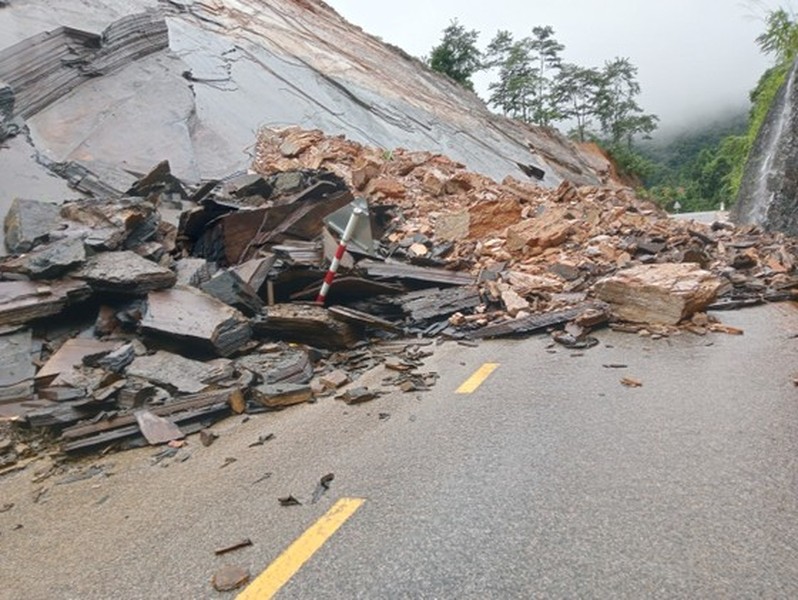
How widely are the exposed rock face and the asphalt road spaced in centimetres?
1098

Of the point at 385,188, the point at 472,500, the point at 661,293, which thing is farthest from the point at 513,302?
the point at 385,188

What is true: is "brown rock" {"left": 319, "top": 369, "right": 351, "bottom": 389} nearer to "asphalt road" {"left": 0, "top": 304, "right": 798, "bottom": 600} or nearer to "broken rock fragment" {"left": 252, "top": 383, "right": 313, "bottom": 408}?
"broken rock fragment" {"left": 252, "top": 383, "right": 313, "bottom": 408}

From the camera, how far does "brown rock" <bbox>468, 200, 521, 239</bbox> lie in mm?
10602

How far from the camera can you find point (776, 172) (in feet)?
45.5

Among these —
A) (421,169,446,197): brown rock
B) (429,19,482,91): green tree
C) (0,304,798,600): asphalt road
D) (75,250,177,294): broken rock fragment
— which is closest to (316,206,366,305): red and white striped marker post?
(75,250,177,294): broken rock fragment

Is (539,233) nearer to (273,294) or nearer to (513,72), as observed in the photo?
(273,294)

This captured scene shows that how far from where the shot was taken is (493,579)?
229 cm

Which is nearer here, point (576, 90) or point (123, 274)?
point (123, 274)

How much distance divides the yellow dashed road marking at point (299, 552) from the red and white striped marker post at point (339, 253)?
4086 mm

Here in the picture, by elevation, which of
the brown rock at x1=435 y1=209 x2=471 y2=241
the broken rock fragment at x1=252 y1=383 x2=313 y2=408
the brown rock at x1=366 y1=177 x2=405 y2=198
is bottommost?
the broken rock fragment at x1=252 y1=383 x2=313 y2=408

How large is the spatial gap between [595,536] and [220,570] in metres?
1.76

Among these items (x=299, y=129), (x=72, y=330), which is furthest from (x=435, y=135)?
(x=72, y=330)

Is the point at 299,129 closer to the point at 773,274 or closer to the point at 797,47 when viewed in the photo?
the point at 773,274

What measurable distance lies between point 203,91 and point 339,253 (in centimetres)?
981
